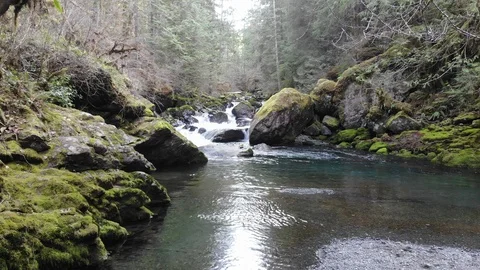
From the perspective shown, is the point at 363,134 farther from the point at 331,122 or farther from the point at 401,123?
the point at 331,122

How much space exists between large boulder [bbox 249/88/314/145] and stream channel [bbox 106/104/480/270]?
6549 mm

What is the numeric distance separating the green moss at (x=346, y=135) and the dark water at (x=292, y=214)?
19.9 ft

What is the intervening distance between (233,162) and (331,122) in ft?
28.1

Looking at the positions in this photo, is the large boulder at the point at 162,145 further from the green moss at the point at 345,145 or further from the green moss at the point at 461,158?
the green moss at the point at 461,158

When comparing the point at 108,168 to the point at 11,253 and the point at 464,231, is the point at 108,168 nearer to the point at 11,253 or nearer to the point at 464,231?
the point at 11,253

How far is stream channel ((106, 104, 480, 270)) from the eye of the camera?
4.78 metres

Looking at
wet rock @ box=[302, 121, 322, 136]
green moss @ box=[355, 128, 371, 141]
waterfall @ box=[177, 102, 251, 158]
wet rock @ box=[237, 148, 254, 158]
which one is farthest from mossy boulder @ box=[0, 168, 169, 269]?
wet rock @ box=[302, 121, 322, 136]

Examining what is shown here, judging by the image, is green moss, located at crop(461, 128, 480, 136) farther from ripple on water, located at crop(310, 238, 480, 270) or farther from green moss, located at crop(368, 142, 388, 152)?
ripple on water, located at crop(310, 238, 480, 270)

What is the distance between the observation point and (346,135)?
18.0 meters

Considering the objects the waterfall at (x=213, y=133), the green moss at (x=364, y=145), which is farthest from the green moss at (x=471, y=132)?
the waterfall at (x=213, y=133)

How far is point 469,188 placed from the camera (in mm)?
8883

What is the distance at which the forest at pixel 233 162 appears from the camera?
4723 mm

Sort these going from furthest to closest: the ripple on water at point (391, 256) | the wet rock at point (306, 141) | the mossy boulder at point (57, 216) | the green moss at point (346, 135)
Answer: the wet rock at point (306, 141)
the green moss at point (346, 135)
the ripple on water at point (391, 256)
the mossy boulder at point (57, 216)

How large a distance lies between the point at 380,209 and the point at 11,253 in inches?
247
